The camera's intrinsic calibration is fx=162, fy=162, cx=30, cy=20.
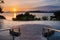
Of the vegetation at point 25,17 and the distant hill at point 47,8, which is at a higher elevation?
the distant hill at point 47,8

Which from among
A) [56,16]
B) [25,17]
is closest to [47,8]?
[56,16]

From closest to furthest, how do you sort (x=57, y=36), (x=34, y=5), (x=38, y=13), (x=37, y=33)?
(x=57, y=36), (x=37, y=33), (x=38, y=13), (x=34, y=5)

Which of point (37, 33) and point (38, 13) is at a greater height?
point (38, 13)

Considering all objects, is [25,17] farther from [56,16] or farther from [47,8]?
[56,16]

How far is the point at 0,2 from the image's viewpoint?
440cm

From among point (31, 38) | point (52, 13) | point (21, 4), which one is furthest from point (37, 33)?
point (21, 4)

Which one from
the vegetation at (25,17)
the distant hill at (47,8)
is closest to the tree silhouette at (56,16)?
the distant hill at (47,8)

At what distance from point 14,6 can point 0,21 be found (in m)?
0.53

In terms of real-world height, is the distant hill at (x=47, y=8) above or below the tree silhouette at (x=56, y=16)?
above

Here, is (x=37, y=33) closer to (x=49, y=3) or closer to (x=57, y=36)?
(x=57, y=36)

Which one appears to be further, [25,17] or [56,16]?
[56,16]

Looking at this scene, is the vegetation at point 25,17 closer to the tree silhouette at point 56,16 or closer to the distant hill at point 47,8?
the distant hill at point 47,8

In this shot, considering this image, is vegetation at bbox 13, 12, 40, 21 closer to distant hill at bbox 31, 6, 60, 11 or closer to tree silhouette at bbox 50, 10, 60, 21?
distant hill at bbox 31, 6, 60, 11

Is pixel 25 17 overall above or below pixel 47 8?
below
